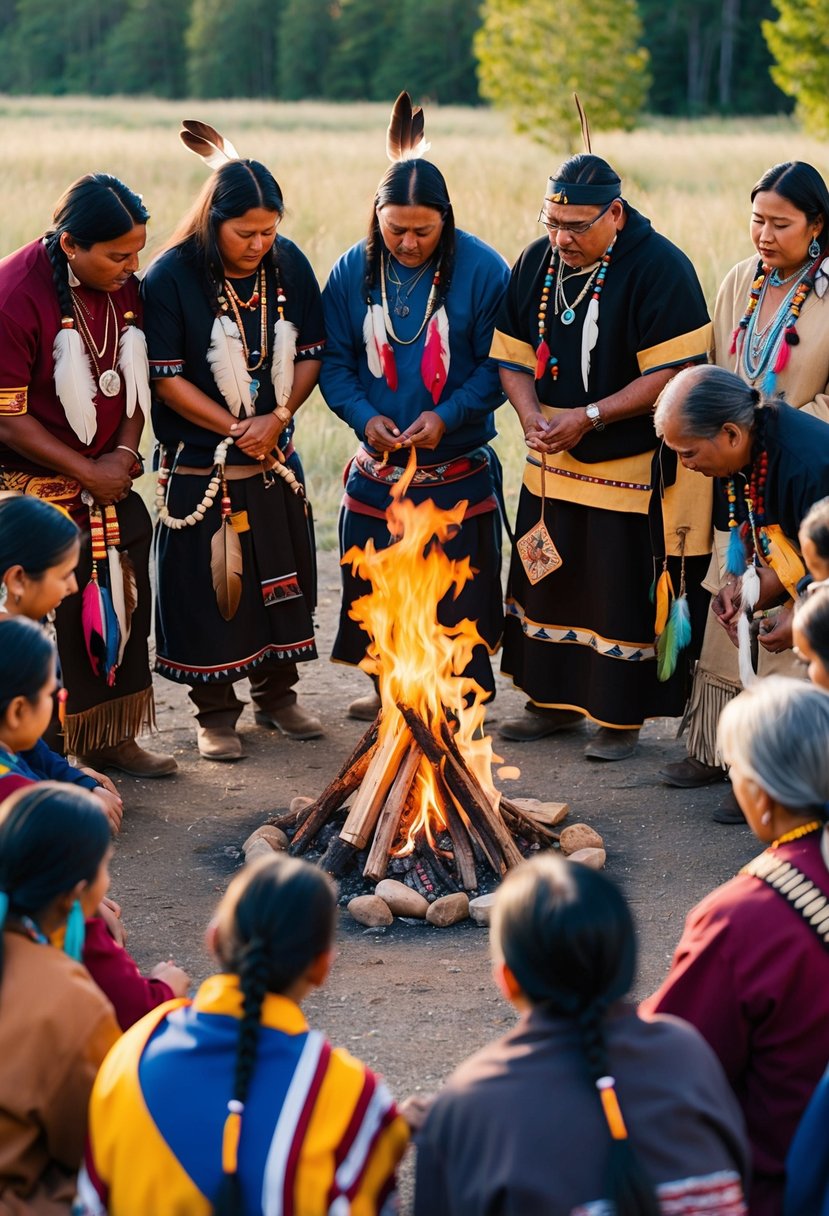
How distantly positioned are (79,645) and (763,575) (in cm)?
248

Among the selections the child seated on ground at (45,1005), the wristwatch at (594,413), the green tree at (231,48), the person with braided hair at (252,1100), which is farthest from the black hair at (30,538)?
the green tree at (231,48)

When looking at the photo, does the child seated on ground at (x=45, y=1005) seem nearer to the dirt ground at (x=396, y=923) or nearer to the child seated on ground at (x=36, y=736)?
the child seated on ground at (x=36, y=736)

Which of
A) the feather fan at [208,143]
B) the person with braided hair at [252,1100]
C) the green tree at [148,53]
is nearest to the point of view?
the person with braided hair at [252,1100]

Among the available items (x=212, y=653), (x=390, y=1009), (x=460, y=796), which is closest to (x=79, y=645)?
(x=212, y=653)

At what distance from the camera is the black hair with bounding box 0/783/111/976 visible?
266 centimetres

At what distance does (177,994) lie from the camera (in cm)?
336

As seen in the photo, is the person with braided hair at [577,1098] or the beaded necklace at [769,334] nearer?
the person with braided hair at [577,1098]

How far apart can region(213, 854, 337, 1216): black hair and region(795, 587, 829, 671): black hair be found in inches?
55.9

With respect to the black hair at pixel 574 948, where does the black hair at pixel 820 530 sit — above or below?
above

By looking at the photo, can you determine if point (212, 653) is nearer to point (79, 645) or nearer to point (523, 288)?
point (79, 645)

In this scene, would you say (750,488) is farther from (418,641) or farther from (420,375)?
(420,375)

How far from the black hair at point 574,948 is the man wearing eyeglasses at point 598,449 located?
3.37 meters

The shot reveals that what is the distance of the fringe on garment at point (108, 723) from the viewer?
5594mm

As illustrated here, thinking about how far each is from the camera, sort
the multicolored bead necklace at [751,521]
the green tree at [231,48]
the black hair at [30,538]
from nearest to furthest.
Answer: the black hair at [30,538] < the multicolored bead necklace at [751,521] < the green tree at [231,48]
